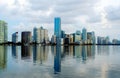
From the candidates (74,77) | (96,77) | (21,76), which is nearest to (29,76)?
(21,76)

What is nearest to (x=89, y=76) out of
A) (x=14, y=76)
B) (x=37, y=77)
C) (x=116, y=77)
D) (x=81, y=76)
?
(x=81, y=76)

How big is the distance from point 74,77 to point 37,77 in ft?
23.3

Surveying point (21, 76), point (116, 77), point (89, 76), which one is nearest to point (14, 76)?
point (21, 76)

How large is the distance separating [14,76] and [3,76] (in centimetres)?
219

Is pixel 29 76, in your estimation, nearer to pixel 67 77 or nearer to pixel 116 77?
pixel 67 77

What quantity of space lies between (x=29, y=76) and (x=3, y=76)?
16.6 ft

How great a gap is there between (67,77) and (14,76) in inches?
406

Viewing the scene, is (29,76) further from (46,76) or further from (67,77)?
(67,77)

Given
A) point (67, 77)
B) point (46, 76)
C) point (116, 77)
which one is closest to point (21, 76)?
point (46, 76)

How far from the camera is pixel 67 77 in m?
54.6

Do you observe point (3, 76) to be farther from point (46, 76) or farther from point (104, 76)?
point (104, 76)

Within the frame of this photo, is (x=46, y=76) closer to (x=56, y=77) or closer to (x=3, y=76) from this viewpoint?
(x=56, y=77)

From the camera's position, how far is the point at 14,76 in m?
55.1

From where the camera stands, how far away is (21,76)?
5528 centimetres
